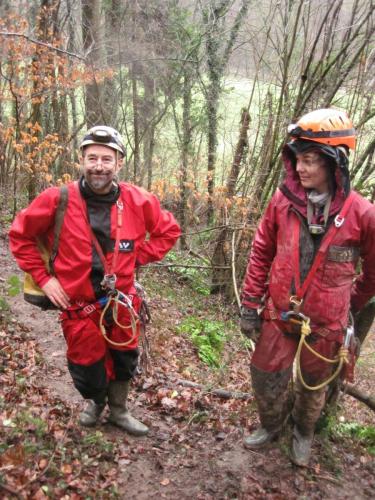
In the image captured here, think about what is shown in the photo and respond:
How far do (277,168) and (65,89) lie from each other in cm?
593

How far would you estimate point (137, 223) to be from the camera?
3662 mm

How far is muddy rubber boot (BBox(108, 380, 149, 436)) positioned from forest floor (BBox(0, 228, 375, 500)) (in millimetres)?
86

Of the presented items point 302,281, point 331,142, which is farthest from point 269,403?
point 331,142

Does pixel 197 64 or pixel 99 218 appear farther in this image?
pixel 197 64

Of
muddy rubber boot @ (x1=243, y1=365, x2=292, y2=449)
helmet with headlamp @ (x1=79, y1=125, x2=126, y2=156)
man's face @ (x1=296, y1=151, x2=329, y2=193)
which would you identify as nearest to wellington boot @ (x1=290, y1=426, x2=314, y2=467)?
muddy rubber boot @ (x1=243, y1=365, x2=292, y2=449)

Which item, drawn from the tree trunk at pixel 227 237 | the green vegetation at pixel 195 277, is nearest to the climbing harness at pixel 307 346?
the tree trunk at pixel 227 237

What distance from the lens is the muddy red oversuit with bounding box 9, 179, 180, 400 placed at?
339cm

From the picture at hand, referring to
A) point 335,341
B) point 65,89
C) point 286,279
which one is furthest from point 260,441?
point 65,89

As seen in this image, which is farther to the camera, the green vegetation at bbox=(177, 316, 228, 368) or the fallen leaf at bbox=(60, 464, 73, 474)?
the green vegetation at bbox=(177, 316, 228, 368)

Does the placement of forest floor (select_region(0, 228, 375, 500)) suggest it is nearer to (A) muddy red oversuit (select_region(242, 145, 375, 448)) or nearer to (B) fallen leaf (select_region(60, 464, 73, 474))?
(B) fallen leaf (select_region(60, 464, 73, 474))

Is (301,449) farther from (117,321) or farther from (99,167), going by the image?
(99,167)

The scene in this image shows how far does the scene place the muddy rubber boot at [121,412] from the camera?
4086 mm

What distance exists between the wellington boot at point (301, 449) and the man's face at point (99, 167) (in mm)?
2575

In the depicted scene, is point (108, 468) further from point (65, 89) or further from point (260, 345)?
point (65, 89)
